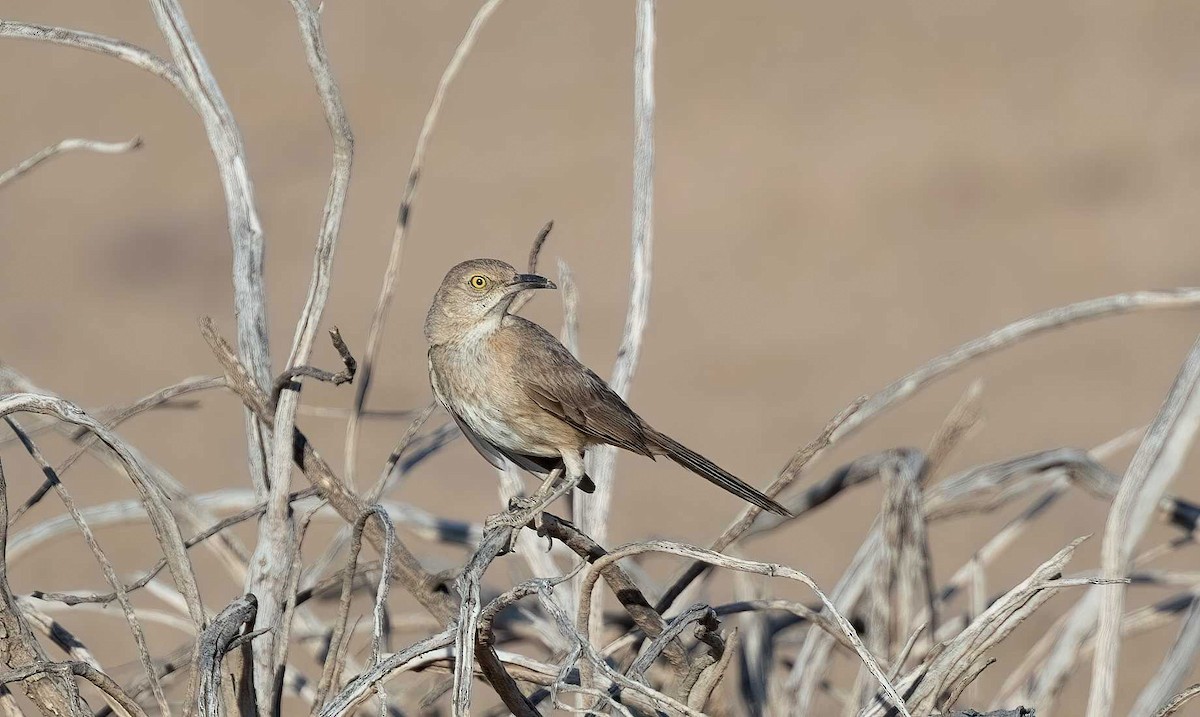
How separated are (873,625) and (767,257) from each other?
8377mm

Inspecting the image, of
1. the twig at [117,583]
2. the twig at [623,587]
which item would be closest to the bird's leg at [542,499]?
the twig at [623,587]

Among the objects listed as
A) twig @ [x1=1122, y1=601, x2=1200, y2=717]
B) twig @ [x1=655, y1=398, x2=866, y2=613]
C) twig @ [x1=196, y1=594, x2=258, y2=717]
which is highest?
twig @ [x1=655, y1=398, x2=866, y2=613]

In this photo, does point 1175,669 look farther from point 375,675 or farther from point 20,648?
point 20,648

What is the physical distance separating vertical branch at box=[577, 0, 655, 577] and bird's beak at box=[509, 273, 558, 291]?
1.60 ft

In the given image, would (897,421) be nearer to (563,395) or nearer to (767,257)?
(767,257)

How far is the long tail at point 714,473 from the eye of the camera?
3410 millimetres

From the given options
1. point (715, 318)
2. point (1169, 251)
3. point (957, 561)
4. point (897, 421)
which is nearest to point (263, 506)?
point (957, 561)

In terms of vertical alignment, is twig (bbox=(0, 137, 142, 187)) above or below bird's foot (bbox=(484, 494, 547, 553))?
above

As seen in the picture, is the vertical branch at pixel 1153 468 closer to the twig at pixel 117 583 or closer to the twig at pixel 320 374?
the twig at pixel 320 374

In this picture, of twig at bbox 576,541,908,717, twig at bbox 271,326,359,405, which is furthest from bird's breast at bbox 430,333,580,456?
twig at bbox 576,541,908,717

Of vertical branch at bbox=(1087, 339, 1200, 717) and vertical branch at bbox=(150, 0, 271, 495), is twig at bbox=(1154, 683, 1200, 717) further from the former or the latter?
vertical branch at bbox=(150, 0, 271, 495)

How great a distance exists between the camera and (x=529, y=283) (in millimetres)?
4398

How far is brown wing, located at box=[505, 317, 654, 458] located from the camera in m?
4.17

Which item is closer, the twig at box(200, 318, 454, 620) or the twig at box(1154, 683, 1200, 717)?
the twig at box(1154, 683, 1200, 717)
